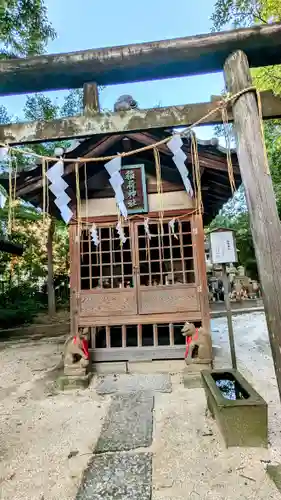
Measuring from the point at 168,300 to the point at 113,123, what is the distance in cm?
362

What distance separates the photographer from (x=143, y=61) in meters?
2.71

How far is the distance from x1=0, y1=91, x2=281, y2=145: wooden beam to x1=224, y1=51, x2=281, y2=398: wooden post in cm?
23

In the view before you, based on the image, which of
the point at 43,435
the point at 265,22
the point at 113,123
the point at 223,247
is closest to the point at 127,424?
the point at 43,435

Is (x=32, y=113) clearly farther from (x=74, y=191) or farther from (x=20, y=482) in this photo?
(x=20, y=482)

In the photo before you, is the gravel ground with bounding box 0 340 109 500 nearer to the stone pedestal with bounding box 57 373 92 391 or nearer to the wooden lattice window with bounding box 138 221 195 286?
the stone pedestal with bounding box 57 373 92 391

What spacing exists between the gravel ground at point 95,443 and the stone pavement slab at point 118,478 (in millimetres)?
71

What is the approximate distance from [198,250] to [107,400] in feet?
9.94

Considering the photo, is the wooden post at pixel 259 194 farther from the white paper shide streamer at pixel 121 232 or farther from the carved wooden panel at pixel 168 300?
the white paper shide streamer at pixel 121 232

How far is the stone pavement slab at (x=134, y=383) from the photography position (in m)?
4.71

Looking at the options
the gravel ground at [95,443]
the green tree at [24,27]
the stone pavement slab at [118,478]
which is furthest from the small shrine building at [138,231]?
the green tree at [24,27]

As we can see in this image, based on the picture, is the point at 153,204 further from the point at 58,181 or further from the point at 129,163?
the point at 58,181

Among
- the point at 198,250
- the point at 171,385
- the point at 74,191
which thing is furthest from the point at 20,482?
the point at 74,191

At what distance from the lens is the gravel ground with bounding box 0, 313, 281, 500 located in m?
2.42

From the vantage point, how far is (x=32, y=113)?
13.3m
